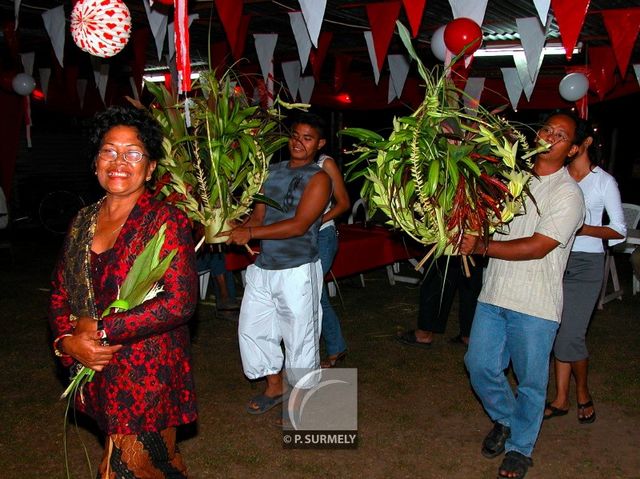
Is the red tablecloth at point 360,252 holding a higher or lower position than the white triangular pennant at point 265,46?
lower

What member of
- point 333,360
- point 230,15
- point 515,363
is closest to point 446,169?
point 515,363

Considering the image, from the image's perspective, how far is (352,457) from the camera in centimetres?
327

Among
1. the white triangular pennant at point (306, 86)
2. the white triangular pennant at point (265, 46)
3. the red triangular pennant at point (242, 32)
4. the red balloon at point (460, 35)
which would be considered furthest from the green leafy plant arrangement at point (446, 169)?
the white triangular pennant at point (306, 86)

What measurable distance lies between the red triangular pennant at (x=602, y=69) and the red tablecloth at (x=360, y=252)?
304 cm

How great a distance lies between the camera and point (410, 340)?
510cm

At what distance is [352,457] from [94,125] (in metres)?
2.09

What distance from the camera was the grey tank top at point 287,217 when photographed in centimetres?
354

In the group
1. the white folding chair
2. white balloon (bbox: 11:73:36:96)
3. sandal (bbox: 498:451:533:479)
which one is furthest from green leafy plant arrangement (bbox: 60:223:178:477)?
white balloon (bbox: 11:73:36:96)

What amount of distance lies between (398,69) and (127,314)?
7583 mm

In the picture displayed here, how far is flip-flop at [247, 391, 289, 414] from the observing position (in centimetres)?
376

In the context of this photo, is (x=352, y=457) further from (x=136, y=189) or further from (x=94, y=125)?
(x=94, y=125)

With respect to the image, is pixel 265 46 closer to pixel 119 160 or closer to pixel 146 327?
pixel 119 160

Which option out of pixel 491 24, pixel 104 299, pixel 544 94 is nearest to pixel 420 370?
pixel 104 299

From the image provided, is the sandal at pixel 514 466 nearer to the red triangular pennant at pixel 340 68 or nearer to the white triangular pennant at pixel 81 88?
the red triangular pennant at pixel 340 68
